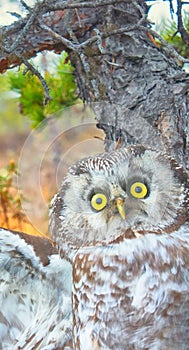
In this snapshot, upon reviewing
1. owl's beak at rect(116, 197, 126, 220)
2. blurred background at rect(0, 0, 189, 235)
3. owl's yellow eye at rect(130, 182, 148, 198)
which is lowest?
owl's beak at rect(116, 197, 126, 220)

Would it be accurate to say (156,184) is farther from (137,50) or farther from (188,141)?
(137,50)

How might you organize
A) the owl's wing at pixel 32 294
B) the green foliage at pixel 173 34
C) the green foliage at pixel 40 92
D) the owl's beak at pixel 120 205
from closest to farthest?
the owl's beak at pixel 120 205 → the owl's wing at pixel 32 294 → the green foliage at pixel 173 34 → the green foliage at pixel 40 92

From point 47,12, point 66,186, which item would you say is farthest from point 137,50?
point 66,186

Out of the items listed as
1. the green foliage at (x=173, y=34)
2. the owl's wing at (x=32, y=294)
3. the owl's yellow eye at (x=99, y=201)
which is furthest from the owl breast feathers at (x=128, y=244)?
the green foliage at (x=173, y=34)

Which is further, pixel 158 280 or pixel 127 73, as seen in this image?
pixel 127 73

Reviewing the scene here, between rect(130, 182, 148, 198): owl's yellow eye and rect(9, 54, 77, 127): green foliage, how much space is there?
64 centimetres

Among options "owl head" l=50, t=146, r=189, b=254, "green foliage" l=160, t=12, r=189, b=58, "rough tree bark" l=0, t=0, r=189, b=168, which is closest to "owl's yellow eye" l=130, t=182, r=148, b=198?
"owl head" l=50, t=146, r=189, b=254

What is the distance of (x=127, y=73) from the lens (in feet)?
4.78

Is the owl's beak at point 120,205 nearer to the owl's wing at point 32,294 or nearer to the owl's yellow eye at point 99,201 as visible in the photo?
the owl's yellow eye at point 99,201

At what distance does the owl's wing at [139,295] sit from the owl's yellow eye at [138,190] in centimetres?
10

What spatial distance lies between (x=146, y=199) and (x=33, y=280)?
401 mm

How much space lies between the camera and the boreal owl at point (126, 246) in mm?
1054

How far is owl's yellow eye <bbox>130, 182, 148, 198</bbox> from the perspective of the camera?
104 centimetres

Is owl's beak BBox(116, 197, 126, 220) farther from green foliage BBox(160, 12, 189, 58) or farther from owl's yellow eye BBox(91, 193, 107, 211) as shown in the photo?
green foliage BBox(160, 12, 189, 58)
